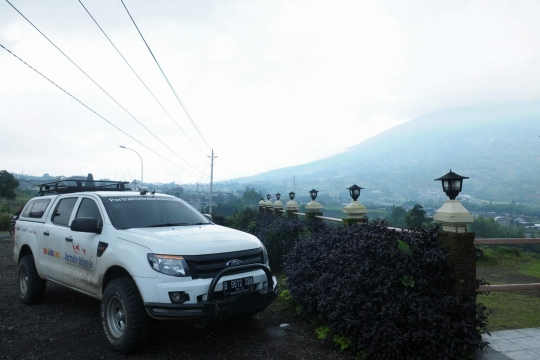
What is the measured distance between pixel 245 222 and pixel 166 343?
36.3 ft

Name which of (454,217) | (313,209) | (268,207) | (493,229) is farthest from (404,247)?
(268,207)

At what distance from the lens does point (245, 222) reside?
15.4m

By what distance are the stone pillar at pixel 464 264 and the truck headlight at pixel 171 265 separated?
9.70 ft

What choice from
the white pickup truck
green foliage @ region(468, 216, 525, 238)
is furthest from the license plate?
green foliage @ region(468, 216, 525, 238)

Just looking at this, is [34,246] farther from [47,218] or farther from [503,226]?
[503,226]

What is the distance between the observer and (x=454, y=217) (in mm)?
3988

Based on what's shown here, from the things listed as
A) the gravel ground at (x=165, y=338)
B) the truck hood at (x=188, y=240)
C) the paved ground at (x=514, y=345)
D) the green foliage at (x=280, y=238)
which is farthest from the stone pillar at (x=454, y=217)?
the green foliage at (x=280, y=238)

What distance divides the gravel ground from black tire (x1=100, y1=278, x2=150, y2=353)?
179 millimetres

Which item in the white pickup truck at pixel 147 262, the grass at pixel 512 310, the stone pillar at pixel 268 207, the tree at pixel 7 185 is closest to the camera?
the white pickup truck at pixel 147 262

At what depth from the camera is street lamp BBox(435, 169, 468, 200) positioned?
13.5 ft

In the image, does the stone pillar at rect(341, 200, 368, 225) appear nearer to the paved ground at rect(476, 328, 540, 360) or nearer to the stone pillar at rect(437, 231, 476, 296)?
the stone pillar at rect(437, 231, 476, 296)

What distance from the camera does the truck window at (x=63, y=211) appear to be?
546 centimetres

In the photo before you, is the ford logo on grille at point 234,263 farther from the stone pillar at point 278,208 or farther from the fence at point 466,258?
the stone pillar at point 278,208

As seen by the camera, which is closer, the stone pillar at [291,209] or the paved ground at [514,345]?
the paved ground at [514,345]
